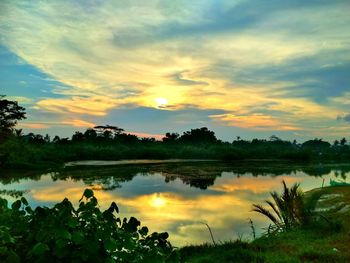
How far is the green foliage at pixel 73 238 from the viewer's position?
163cm

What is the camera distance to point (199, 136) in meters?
78.8

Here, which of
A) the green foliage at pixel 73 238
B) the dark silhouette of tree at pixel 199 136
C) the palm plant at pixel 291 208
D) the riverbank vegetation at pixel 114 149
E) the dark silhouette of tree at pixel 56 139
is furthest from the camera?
the dark silhouette of tree at pixel 199 136

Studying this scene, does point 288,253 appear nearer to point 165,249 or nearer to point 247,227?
point 247,227

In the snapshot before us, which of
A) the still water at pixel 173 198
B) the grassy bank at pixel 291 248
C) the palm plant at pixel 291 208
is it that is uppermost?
the palm plant at pixel 291 208

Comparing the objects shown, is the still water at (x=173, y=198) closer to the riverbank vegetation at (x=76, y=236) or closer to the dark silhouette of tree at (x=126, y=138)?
the riverbank vegetation at (x=76, y=236)

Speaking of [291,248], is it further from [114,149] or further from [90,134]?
[90,134]

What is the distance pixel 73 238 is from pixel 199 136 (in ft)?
254

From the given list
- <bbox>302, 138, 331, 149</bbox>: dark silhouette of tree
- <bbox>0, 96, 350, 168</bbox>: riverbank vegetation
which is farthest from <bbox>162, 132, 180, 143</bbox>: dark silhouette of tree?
<bbox>302, 138, 331, 149</bbox>: dark silhouette of tree

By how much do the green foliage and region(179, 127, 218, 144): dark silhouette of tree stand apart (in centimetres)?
7445

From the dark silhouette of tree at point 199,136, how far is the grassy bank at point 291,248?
219ft

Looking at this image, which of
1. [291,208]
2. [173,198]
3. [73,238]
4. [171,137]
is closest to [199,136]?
[171,137]

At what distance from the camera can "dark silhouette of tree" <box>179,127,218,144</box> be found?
254ft

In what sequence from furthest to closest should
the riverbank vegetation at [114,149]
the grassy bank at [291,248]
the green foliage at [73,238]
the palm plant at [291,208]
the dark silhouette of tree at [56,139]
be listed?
1. the dark silhouette of tree at [56,139]
2. the riverbank vegetation at [114,149]
3. the palm plant at [291,208]
4. the grassy bank at [291,248]
5. the green foliage at [73,238]

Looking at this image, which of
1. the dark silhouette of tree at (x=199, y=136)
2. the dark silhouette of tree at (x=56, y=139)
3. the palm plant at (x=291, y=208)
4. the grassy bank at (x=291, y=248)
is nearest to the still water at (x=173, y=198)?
the palm plant at (x=291, y=208)
